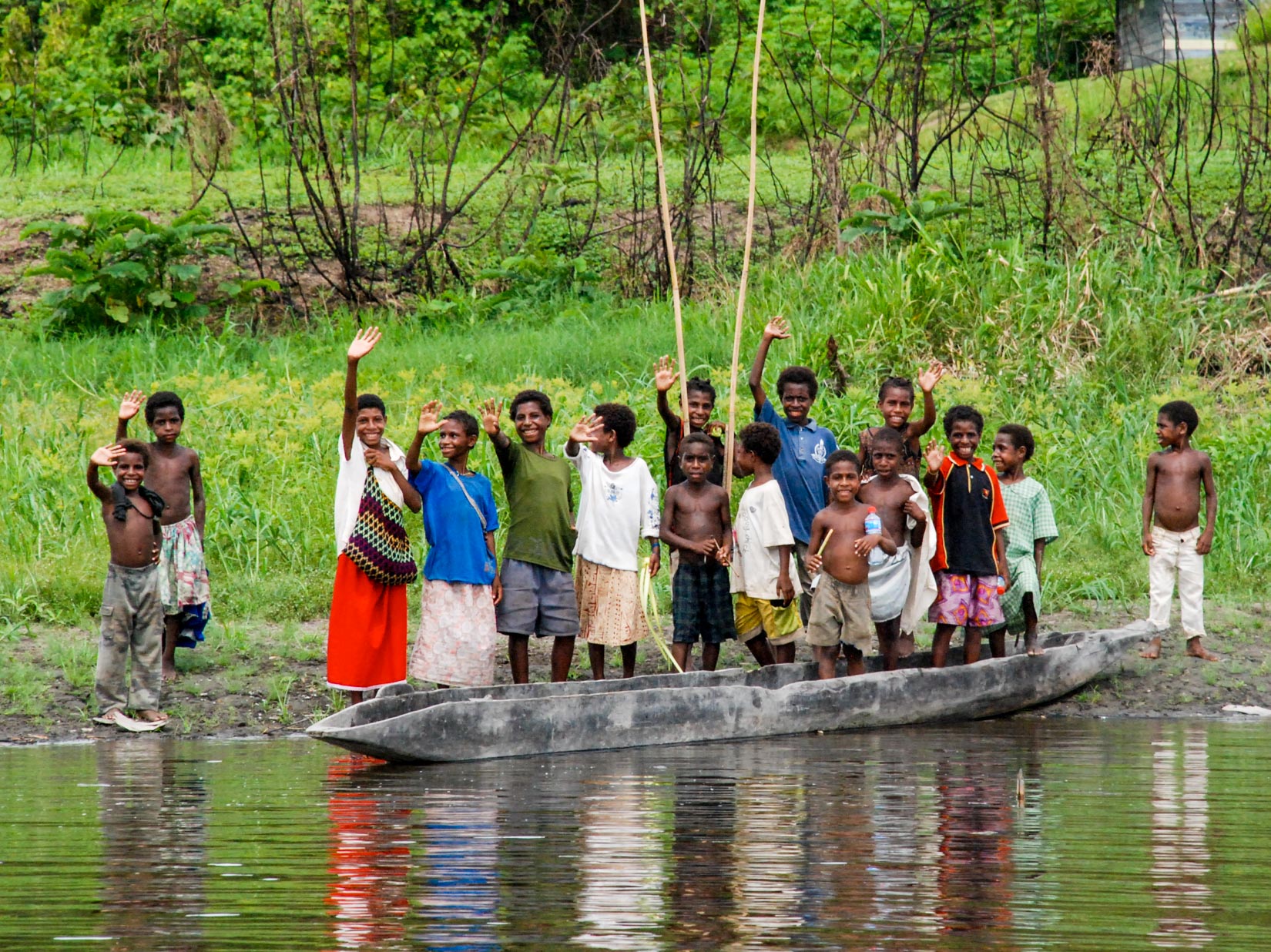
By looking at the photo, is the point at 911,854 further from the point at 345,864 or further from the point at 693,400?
the point at 693,400

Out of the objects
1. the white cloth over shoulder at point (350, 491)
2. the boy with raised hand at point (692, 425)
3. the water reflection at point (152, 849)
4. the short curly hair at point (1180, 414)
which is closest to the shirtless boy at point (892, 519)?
the boy with raised hand at point (692, 425)

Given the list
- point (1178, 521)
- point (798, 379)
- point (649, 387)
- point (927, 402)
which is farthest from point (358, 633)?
point (649, 387)

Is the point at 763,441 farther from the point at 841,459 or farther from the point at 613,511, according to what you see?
the point at 613,511

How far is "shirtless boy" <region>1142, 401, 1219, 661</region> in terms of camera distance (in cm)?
845

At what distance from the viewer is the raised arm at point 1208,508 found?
8.33 m

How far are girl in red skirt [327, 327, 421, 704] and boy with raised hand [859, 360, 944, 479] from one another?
7.43ft

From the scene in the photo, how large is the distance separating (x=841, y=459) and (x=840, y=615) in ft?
2.41

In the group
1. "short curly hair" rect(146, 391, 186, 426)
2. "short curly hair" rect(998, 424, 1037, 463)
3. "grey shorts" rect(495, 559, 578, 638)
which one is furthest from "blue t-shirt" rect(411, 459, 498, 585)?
"short curly hair" rect(998, 424, 1037, 463)

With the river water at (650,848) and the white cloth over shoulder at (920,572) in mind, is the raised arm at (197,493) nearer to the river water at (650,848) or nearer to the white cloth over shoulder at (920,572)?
the river water at (650,848)

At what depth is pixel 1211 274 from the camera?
518 inches

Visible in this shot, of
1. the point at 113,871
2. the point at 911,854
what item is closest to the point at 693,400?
the point at 911,854

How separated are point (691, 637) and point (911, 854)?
3204 millimetres

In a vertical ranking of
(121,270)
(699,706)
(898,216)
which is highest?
(898,216)

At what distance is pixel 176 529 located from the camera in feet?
25.1
